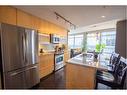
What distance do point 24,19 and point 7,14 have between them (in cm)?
62

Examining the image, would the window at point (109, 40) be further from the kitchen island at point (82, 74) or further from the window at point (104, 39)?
the kitchen island at point (82, 74)

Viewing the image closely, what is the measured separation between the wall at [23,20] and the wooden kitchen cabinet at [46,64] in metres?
0.97

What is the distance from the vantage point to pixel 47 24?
473cm

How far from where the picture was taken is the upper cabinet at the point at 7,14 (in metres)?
2.67

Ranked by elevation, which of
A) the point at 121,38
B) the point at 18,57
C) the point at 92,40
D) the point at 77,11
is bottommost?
the point at 18,57

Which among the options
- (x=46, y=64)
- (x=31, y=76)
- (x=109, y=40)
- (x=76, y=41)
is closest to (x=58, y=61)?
(x=46, y=64)

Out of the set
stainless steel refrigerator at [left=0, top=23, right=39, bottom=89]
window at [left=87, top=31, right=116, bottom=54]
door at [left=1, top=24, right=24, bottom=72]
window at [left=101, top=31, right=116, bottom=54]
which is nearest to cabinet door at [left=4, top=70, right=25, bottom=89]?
stainless steel refrigerator at [left=0, top=23, right=39, bottom=89]

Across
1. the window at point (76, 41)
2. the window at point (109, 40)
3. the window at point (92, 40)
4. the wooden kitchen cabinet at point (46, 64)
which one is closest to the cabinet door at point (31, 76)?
the wooden kitchen cabinet at point (46, 64)

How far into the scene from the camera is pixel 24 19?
133 inches

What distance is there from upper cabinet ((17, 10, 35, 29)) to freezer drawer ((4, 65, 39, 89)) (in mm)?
1266

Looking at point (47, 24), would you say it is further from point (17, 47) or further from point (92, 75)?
point (92, 75)

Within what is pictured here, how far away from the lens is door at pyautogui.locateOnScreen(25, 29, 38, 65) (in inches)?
117

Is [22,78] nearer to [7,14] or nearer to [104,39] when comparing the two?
[7,14]
